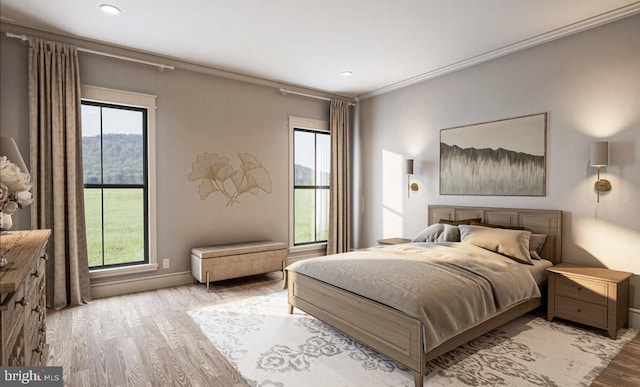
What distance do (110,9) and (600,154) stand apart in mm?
4579

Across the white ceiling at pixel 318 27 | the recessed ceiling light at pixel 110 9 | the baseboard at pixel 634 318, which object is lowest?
the baseboard at pixel 634 318

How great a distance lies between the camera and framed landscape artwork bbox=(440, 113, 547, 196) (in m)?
3.75

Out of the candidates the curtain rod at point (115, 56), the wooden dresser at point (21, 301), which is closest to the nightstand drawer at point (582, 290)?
the wooden dresser at point (21, 301)

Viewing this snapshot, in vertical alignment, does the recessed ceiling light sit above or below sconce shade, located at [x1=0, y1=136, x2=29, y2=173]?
above

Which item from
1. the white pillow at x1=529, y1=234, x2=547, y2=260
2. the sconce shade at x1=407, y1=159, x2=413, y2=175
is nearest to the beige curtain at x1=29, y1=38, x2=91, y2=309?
the sconce shade at x1=407, y1=159, x2=413, y2=175

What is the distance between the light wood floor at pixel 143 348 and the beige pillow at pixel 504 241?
3.33ft

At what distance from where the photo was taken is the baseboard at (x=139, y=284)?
3910 millimetres

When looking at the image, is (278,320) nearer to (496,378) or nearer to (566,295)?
(496,378)

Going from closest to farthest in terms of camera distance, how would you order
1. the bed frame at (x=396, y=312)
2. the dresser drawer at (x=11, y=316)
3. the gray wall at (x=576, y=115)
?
the dresser drawer at (x=11, y=316)
the bed frame at (x=396, y=312)
the gray wall at (x=576, y=115)

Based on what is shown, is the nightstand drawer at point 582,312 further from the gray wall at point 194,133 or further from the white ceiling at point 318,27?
the gray wall at point 194,133

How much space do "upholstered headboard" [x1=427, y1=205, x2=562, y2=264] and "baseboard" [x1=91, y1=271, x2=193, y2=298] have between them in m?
3.55

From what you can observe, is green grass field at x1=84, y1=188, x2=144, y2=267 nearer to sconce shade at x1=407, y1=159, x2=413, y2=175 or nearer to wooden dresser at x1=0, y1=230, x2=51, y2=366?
wooden dresser at x1=0, y1=230, x2=51, y2=366

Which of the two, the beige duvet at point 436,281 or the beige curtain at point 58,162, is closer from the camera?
the beige duvet at point 436,281

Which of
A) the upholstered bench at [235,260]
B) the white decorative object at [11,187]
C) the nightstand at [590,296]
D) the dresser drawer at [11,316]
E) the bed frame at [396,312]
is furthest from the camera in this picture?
the upholstered bench at [235,260]
